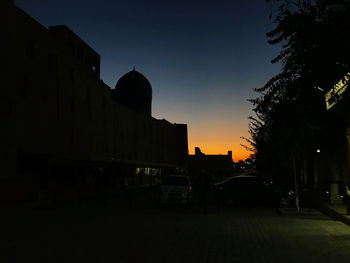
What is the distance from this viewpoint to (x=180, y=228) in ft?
40.8

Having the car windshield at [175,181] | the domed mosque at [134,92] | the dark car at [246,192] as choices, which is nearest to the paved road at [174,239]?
the dark car at [246,192]

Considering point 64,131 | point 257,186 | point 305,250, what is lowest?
point 305,250

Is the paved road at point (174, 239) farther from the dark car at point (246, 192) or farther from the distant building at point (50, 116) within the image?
the distant building at point (50, 116)

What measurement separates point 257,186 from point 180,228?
9698 millimetres

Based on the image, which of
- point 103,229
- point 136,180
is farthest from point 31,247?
point 136,180

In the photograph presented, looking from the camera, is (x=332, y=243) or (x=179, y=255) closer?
(x=179, y=255)

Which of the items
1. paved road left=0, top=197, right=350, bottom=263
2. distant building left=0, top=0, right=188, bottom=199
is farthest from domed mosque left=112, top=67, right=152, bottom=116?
paved road left=0, top=197, right=350, bottom=263

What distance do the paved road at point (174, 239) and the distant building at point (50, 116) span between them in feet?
36.4

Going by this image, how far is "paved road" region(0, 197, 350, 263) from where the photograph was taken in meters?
8.01

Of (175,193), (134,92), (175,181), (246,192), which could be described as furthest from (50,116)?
(134,92)

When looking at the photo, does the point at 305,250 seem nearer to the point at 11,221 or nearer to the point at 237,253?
the point at 237,253

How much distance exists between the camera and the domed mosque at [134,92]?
297 feet

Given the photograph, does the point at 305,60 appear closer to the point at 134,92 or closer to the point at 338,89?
the point at 338,89

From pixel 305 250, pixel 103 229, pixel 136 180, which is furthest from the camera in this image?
pixel 136 180
